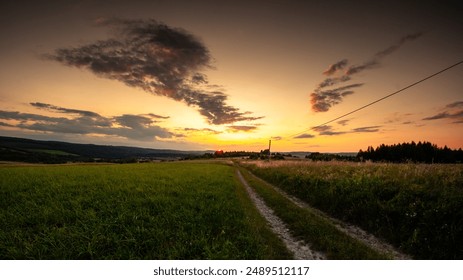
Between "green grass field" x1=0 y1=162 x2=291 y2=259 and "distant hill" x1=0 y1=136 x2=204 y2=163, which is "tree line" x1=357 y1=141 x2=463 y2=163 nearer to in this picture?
"green grass field" x1=0 y1=162 x2=291 y2=259

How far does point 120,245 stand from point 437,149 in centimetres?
9021

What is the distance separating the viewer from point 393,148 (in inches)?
3049

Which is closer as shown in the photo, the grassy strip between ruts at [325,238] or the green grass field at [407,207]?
the grassy strip between ruts at [325,238]

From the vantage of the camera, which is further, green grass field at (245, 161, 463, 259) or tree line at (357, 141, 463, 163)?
tree line at (357, 141, 463, 163)

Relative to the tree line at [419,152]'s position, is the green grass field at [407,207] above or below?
below

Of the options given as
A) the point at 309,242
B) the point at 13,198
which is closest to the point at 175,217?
the point at 309,242

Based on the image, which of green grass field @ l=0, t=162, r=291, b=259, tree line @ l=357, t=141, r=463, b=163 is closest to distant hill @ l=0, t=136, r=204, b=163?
green grass field @ l=0, t=162, r=291, b=259

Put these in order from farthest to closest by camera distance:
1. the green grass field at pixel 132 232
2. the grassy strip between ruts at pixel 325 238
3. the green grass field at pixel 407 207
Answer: the green grass field at pixel 407 207, the grassy strip between ruts at pixel 325 238, the green grass field at pixel 132 232

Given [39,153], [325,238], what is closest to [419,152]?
[325,238]

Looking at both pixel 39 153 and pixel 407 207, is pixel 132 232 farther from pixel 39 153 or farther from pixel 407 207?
pixel 39 153

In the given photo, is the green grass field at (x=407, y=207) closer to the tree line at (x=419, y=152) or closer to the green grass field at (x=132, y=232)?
the green grass field at (x=132, y=232)

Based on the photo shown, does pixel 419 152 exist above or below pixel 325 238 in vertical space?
above

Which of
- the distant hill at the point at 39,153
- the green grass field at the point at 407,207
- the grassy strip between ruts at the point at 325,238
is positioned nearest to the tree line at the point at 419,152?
the green grass field at the point at 407,207
